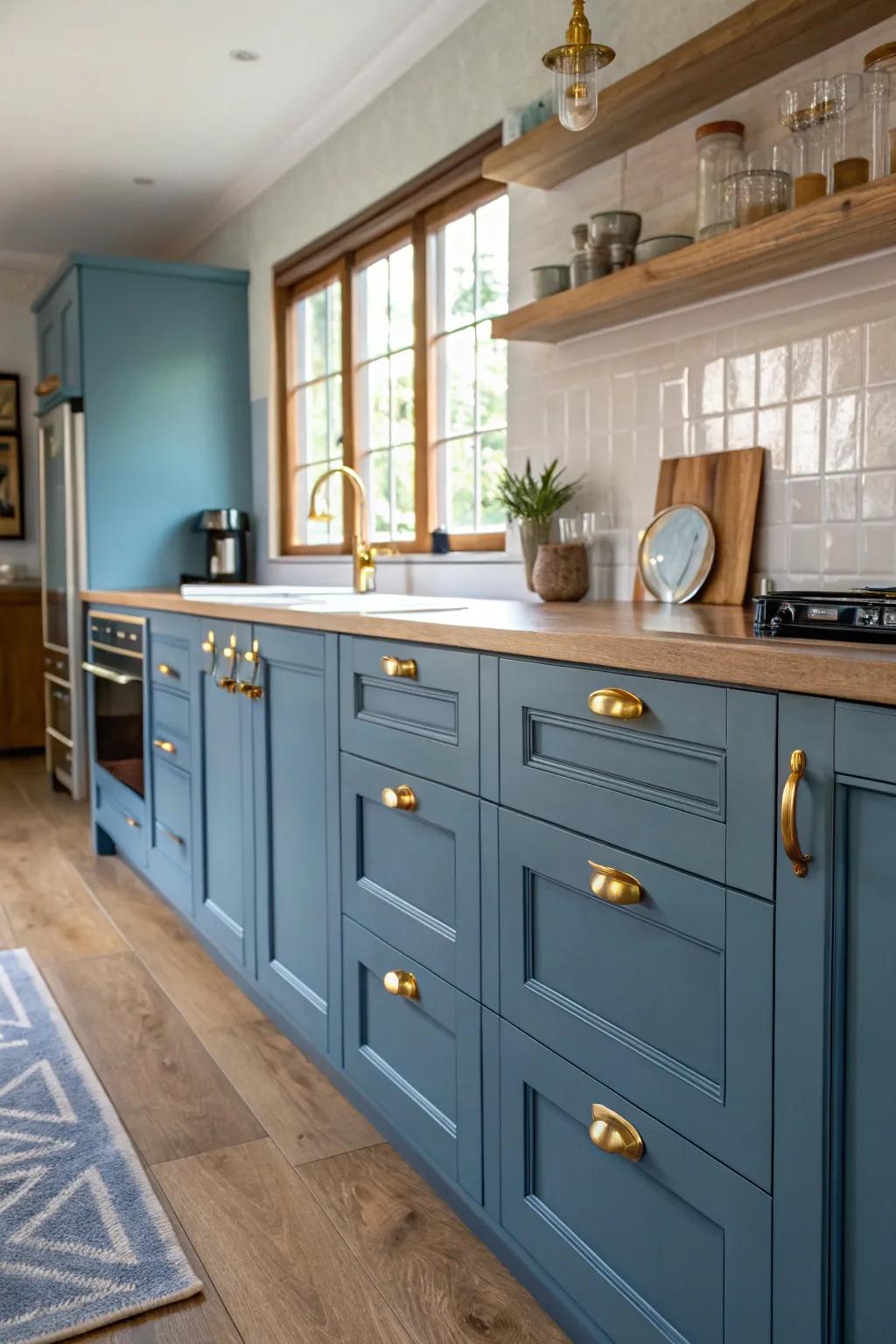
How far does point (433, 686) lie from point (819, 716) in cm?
81

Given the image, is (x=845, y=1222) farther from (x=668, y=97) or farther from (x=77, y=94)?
(x=77, y=94)

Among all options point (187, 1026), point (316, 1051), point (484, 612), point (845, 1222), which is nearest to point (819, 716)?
point (845, 1222)

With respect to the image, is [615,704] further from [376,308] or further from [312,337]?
[312,337]

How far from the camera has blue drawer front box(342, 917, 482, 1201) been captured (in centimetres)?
169

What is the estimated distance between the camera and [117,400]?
468 centimetres

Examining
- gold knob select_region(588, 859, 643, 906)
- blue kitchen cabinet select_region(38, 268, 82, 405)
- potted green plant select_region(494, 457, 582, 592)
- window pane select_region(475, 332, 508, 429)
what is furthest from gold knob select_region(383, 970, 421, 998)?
blue kitchen cabinet select_region(38, 268, 82, 405)

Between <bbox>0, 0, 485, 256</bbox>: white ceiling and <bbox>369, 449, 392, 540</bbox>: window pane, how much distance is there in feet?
3.72

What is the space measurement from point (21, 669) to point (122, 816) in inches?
99.9

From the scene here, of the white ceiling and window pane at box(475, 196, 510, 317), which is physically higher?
the white ceiling

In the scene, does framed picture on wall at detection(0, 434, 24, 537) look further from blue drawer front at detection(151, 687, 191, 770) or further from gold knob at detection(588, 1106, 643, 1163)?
gold knob at detection(588, 1106, 643, 1163)

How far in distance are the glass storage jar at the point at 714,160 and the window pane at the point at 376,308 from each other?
6.41 feet

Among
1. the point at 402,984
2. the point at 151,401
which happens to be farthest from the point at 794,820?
the point at 151,401

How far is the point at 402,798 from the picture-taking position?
184 centimetres

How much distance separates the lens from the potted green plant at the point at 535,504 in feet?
8.68
